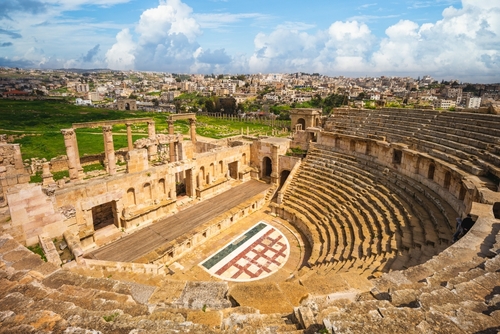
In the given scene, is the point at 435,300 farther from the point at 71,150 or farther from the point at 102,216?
the point at 71,150

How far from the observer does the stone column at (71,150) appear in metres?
18.8

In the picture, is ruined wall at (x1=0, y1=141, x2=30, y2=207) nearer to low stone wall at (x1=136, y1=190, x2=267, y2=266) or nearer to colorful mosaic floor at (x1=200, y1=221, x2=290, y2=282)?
low stone wall at (x1=136, y1=190, x2=267, y2=266)

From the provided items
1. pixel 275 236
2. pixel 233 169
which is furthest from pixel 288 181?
pixel 233 169

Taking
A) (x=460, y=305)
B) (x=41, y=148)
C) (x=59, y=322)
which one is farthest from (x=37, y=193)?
(x=41, y=148)

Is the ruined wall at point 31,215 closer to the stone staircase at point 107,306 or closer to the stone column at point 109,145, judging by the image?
the stone staircase at point 107,306

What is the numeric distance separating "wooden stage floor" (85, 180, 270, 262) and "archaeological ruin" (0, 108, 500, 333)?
98 millimetres

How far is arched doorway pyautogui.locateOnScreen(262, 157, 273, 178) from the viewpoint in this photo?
81.9 ft

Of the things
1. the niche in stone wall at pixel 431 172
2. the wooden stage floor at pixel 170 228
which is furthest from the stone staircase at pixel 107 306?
the niche in stone wall at pixel 431 172

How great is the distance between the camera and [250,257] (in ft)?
49.5

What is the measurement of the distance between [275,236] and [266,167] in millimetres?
9179

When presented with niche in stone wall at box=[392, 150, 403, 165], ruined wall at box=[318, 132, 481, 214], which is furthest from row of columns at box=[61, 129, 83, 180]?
niche in stone wall at box=[392, 150, 403, 165]

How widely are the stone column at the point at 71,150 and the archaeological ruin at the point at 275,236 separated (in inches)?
5.4

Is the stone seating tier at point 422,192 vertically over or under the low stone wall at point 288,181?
over

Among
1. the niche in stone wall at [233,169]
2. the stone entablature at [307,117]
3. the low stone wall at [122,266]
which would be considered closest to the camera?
the low stone wall at [122,266]
